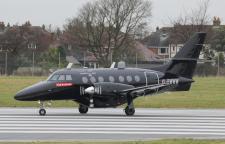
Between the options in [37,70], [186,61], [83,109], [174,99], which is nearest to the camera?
[83,109]

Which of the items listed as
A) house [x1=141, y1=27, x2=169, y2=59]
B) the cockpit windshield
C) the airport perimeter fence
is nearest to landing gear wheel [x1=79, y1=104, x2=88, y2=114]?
the cockpit windshield

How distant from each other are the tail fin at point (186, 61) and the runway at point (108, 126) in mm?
2434

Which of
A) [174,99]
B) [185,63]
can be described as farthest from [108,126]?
[174,99]

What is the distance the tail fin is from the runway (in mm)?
2434

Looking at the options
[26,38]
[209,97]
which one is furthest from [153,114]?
[26,38]

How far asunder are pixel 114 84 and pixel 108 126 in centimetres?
738

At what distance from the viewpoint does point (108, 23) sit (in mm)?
89812

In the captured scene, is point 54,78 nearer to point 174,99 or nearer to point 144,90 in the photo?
point 144,90

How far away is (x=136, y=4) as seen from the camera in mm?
92000

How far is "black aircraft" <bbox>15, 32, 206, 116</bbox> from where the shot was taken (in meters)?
30.0

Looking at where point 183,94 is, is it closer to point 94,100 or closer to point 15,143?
point 94,100

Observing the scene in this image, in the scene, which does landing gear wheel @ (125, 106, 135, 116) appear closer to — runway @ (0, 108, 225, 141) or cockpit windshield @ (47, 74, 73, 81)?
runway @ (0, 108, 225, 141)

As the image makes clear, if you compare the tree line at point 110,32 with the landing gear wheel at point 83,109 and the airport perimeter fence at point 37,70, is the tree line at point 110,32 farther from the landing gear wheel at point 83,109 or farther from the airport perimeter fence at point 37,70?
the landing gear wheel at point 83,109

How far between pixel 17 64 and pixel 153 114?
117 feet
